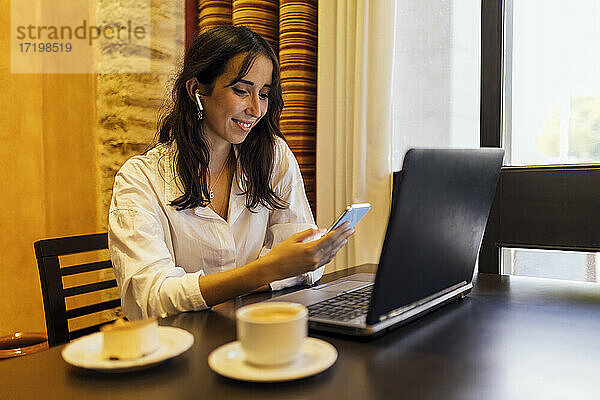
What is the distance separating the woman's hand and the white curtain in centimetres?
103

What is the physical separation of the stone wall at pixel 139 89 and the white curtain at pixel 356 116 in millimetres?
920

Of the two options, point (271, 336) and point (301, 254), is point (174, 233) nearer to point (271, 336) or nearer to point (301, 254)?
point (301, 254)

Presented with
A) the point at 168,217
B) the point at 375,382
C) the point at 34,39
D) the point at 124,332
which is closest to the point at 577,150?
the point at 168,217

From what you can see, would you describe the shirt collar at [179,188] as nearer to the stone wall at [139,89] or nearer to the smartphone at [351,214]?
the smartphone at [351,214]

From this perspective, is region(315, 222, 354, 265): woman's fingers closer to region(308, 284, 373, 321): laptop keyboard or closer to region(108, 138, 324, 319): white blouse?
region(308, 284, 373, 321): laptop keyboard

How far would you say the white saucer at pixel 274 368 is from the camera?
0.64m

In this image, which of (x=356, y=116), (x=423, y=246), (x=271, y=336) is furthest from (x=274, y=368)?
(x=356, y=116)

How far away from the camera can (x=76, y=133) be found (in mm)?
3084

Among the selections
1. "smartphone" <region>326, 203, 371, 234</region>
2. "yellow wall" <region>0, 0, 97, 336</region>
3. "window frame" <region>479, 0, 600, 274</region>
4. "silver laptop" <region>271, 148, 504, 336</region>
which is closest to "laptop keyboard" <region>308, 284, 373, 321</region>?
"silver laptop" <region>271, 148, 504, 336</region>

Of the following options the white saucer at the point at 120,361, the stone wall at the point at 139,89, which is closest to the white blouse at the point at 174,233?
the white saucer at the point at 120,361

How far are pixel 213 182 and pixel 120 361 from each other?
0.91 metres

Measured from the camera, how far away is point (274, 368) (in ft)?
2.19

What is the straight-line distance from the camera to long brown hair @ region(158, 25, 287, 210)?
4.84ft

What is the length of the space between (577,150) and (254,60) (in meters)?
1.13
